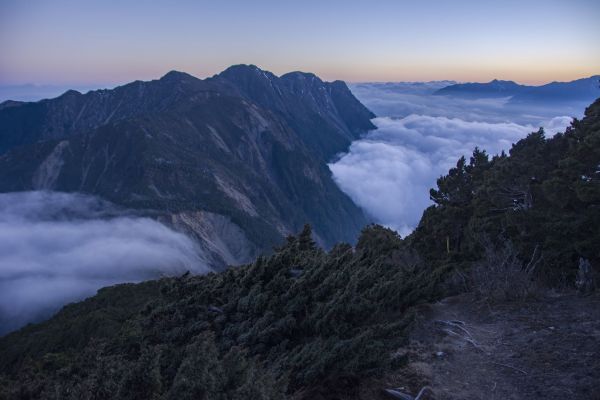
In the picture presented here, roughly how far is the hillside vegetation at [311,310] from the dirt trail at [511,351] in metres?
0.68

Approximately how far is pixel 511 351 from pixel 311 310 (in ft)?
12.6

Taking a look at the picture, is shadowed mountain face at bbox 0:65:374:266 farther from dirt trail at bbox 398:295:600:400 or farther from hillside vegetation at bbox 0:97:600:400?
dirt trail at bbox 398:295:600:400

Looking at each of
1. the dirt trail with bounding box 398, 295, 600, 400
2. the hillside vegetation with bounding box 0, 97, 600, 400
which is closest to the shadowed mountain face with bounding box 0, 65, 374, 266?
the hillside vegetation with bounding box 0, 97, 600, 400

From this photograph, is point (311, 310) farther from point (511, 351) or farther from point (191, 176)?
point (191, 176)

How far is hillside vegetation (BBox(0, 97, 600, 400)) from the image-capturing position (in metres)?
5.07

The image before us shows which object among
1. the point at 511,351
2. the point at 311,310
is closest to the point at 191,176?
the point at 311,310

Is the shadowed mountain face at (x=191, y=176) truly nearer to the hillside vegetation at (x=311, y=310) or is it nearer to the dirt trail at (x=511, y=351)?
the hillside vegetation at (x=311, y=310)

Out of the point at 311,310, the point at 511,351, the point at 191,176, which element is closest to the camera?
the point at 311,310

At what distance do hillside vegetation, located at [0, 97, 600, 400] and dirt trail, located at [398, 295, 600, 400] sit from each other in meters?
0.68

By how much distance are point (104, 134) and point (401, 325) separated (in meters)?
173

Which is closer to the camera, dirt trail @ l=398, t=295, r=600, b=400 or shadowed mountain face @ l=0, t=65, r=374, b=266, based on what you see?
dirt trail @ l=398, t=295, r=600, b=400

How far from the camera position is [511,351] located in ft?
26.2

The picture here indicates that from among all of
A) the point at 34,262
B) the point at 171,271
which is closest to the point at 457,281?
the point at 171,271

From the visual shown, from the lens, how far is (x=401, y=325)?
25.2ft
